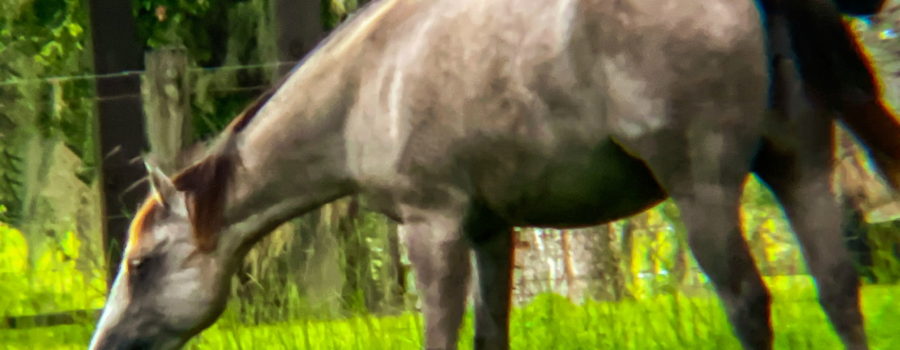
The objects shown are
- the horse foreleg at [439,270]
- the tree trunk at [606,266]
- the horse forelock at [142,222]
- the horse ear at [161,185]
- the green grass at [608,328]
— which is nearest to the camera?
the horse foreleg at [439,270]

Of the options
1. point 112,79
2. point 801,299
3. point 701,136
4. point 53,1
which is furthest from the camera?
point 53,1

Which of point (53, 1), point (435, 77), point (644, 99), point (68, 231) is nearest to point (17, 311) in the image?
point (68, 231)

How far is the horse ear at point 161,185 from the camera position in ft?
18.0

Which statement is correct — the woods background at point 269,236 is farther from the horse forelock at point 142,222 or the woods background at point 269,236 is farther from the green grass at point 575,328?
the horse forelock at point 142,222

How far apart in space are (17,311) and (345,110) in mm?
4331

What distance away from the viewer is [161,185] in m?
5.54

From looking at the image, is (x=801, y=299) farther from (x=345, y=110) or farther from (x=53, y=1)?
(x=53, y=1)

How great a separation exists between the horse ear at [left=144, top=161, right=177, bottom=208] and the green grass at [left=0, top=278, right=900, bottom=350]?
1.41 meters

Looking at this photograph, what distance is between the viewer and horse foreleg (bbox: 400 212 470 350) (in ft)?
16.5

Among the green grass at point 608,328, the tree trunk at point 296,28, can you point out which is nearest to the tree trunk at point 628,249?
the green grass at point 608,328

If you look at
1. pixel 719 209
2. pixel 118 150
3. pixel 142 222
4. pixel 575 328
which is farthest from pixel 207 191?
pixel 118 150

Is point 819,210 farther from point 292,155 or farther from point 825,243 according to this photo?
point 292,155

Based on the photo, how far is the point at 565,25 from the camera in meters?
4.71

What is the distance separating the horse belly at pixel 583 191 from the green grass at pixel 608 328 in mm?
1299
